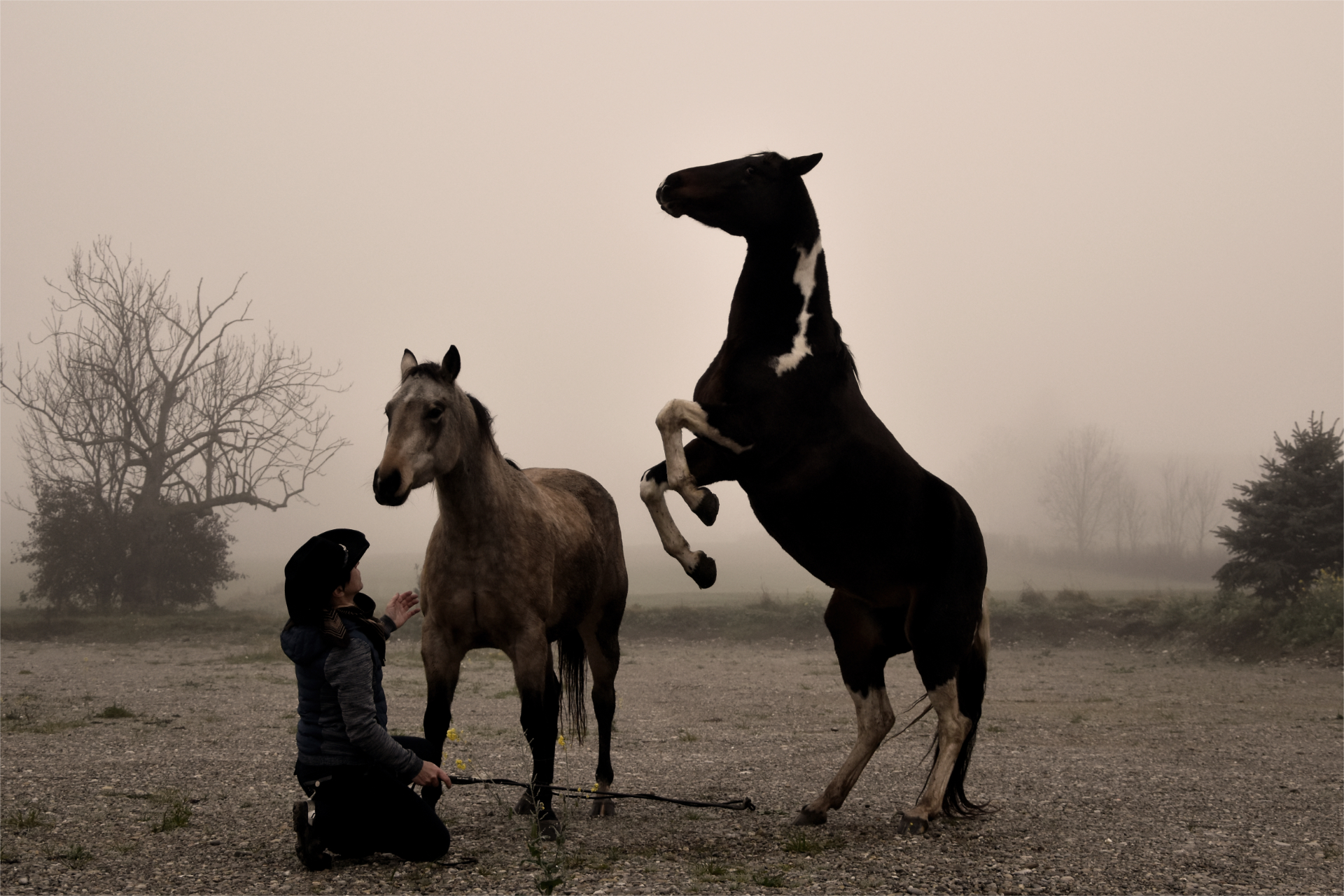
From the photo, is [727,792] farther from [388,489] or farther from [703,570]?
[388,489]

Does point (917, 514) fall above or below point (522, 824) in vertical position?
above

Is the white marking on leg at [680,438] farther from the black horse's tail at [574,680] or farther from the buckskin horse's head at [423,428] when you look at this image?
the black horse's tail at [574,680]

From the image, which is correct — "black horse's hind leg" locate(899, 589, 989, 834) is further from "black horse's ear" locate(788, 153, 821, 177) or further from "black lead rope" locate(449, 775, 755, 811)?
"black horse's ear" locate(788, 153, 821, 177)

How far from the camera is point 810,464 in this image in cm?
473

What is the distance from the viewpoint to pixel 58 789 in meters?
6.79

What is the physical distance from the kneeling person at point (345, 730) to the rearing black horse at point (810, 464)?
1.55 m

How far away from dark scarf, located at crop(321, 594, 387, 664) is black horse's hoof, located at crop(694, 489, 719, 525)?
5.29ft

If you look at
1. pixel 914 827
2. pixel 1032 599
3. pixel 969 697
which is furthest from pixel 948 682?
pixel 1032 599

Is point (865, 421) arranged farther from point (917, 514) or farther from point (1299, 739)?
point (1299, 739)

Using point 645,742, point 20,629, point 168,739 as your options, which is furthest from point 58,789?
point 20,629

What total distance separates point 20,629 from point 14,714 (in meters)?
15.2

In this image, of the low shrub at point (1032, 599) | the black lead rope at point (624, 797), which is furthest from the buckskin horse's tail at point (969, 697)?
the low shrub at point (1032, 599)

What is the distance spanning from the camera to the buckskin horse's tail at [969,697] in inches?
219

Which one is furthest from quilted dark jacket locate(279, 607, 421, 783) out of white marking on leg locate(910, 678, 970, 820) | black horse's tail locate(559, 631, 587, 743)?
white marking on leg locate(910, 678, 970, 820)
